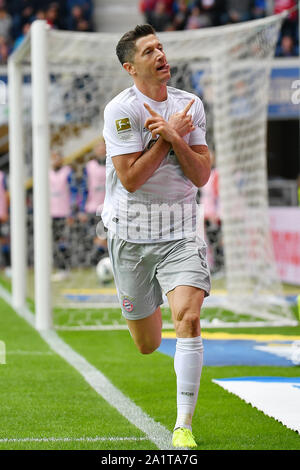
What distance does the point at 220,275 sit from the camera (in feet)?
51.5

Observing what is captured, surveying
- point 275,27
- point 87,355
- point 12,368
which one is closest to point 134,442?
point 12,368

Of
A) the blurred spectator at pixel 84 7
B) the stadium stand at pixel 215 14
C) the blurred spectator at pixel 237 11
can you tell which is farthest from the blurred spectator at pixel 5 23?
the blurred spectator at pixel 237 11

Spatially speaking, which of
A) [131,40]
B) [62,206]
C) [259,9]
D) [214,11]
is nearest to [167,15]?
[214,11]

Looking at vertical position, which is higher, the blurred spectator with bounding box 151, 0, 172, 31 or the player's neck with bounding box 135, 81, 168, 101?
the player's neck with bounding box 135, 81, 168, 101

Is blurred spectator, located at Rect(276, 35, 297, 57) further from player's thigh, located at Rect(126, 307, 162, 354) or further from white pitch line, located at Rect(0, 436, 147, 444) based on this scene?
white pitch line, located at Rect(0, 436, 147, 444)

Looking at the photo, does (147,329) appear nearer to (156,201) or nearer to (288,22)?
(156,201)

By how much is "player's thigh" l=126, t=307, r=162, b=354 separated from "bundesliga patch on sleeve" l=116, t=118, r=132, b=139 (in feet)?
3.32

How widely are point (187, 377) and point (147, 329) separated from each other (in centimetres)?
65

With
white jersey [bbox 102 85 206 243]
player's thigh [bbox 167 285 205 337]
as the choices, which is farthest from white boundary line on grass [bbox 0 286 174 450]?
white jersey [bbox 102 85 206 243]

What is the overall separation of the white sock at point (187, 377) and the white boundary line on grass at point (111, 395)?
0.17m

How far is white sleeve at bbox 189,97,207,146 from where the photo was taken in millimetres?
4961

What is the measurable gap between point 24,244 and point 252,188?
9.48 feet

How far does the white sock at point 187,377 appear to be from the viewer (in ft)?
15.2

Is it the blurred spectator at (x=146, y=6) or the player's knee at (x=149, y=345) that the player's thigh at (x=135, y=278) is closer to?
the player's knee at (x=149, y=345)
